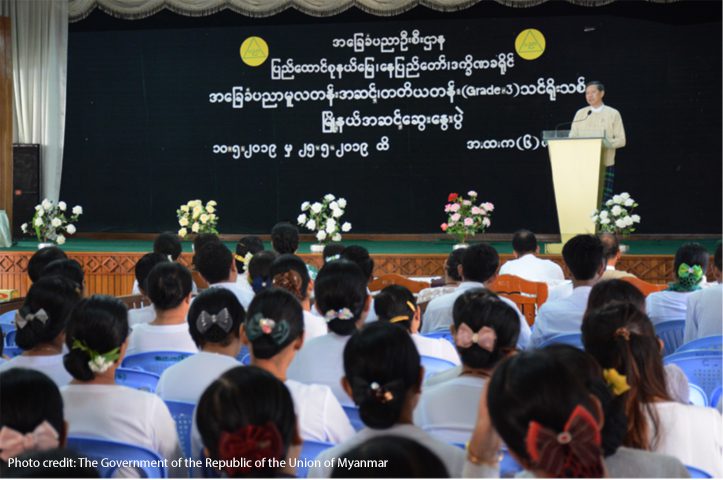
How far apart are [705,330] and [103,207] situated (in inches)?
350

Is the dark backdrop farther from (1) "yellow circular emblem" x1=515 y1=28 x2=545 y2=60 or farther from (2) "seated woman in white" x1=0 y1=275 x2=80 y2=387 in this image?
(2) "seated woman in white" x1=0 y1=275 x2=80 y2=387

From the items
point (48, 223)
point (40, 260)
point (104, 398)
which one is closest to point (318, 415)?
point (104, 398)

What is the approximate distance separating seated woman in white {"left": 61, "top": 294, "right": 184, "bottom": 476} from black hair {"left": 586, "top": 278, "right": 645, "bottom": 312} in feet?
4.79

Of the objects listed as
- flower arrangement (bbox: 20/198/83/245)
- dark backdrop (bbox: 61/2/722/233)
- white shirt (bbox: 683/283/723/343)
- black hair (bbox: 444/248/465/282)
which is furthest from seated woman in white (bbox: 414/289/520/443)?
dark backdrop (bbox: 61/2/722/233)

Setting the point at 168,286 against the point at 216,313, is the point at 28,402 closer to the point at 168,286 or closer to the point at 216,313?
the point at 216,313

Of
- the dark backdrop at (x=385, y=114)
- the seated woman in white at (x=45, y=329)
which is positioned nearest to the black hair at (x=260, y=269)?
the seated woman in white at (x=45, y=329)

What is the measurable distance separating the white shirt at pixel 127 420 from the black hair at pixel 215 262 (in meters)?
2.15

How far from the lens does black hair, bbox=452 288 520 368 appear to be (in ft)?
7.77

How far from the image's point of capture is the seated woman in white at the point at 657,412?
2047mm

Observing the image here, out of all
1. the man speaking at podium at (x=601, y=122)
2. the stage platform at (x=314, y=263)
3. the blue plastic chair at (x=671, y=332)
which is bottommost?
the stage platform at (x=314, y=263)

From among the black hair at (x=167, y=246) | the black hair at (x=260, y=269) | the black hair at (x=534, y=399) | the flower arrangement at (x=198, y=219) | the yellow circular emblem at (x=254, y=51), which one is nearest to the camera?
the black hair at (x=534, y=399)

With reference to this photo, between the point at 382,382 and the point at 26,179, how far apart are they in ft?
29.7

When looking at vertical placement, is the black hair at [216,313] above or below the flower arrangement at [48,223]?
above

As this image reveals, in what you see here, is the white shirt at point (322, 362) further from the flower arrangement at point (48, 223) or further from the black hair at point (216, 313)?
the flower arrangement at point (48, 223)
